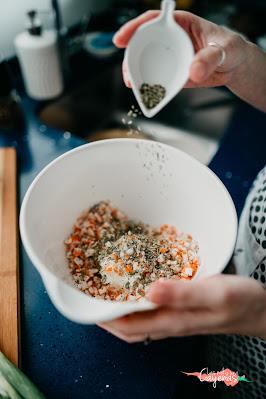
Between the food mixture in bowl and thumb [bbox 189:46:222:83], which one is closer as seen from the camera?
thumb [bbox 189:46:222:83]

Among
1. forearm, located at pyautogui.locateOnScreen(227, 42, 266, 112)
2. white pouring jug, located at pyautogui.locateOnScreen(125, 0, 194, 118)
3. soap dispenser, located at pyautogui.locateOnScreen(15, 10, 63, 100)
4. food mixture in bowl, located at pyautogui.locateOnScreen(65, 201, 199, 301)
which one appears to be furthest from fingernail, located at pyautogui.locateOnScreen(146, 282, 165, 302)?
soap dispenser, located at pyautogui.locateOnScreen(15, 10, 63, 100)

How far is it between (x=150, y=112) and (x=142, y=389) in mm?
498

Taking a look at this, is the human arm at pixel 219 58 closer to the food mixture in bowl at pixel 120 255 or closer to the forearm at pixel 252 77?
the forearm at pixel 252 77

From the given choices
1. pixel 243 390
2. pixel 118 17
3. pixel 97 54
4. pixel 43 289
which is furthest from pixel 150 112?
pixel 118 17

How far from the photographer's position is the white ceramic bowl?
62cm

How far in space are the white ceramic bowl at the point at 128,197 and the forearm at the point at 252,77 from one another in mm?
270

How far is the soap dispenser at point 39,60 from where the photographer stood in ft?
3.71

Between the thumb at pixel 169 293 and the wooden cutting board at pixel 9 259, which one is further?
the wooden cutting board at pixel 9 259

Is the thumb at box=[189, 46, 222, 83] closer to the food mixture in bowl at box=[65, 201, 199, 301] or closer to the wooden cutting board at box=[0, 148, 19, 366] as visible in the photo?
the food mixture in bowl at box=[65, 201, 199, 301]

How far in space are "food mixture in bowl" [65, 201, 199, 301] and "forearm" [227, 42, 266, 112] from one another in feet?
1.24

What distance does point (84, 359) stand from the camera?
2.20ft

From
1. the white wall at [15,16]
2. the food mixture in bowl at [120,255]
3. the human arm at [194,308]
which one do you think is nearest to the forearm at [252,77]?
the food mixture in bowl at [120,255]

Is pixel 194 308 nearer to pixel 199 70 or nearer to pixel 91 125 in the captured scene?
pixel 199 70

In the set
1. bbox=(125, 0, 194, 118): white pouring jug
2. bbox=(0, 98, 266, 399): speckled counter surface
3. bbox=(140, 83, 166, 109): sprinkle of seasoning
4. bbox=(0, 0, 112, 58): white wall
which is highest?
bbox=(125, 0, 194, 118): white pouring jug
